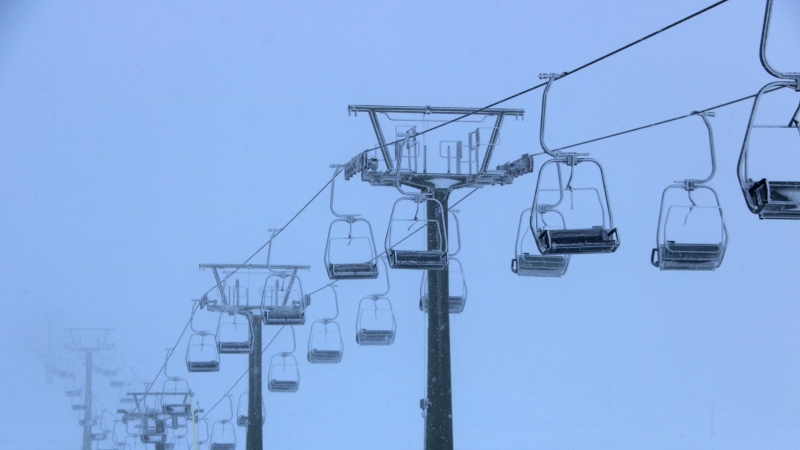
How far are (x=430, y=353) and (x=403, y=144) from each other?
7.24ft

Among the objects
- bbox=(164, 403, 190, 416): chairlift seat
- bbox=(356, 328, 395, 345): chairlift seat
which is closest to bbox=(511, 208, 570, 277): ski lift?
bbox=(356, 328, 395, 345): chairlift seat

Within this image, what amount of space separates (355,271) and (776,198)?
16.1ft

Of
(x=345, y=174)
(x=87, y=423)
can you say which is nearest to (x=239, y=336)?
(x=345, y=174)

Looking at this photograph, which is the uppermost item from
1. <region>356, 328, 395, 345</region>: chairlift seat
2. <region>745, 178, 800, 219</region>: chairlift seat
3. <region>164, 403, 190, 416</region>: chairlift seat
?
<region>745, 178, 800, 219</region>: chairlift seat

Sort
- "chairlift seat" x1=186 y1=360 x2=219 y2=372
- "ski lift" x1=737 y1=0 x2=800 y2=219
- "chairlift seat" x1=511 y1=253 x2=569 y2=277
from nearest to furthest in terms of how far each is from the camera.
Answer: "ski lift" x1=737 y1=0 x2=800 y2=219 → "chairlift seat" x1=511 y1=253 x2=569 y2=277 → "chairlift seat" x1=186 y1=360 x2=219 y2=372

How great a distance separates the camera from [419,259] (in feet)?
24.0

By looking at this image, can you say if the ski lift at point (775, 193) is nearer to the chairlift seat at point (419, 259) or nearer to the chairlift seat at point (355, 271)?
the chairlift seat at point (419, 259)

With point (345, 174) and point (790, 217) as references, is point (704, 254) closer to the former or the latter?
point (790, 217)

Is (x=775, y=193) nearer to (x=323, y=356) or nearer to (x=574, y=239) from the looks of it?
(x=574, y=239)

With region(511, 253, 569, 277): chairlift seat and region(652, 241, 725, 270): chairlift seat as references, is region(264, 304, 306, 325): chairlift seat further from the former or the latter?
region(652, 241, 725, 270): chairlift seat

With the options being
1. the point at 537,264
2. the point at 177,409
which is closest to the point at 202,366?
the point at 177,409

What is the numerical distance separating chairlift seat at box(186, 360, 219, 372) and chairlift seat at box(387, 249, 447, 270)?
29.6ft

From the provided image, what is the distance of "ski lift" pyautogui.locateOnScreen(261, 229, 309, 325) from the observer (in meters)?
12.8

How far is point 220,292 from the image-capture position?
16.8 m
